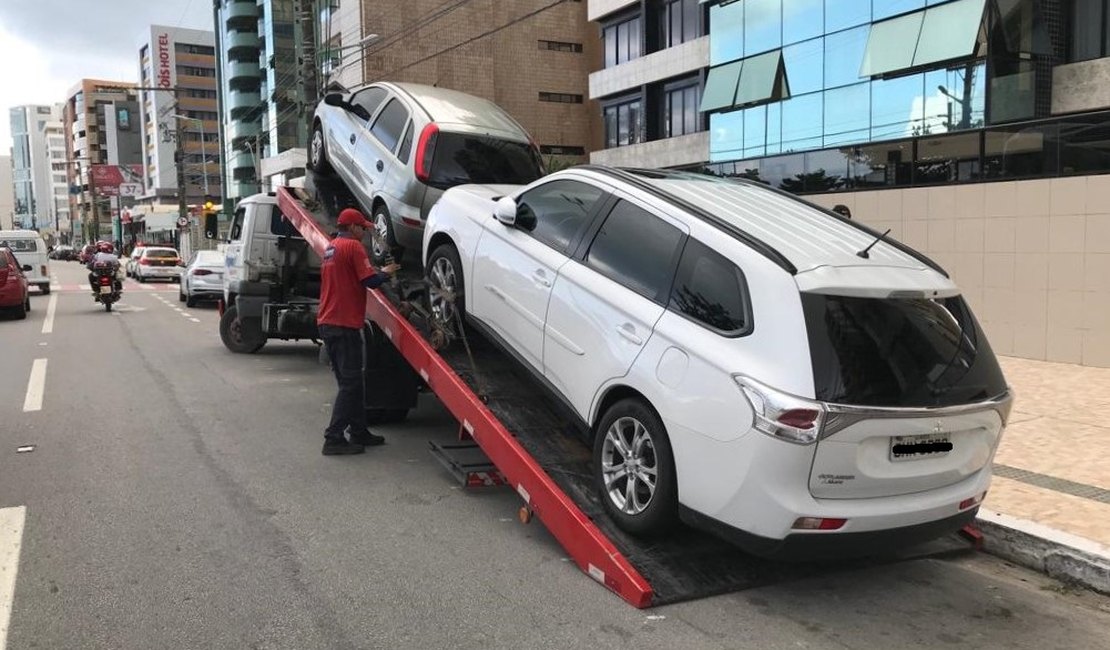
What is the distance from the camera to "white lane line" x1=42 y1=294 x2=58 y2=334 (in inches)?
645

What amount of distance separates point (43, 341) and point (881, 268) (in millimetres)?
14769

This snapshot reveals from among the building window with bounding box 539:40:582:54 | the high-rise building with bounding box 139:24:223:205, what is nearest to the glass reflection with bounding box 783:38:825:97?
the building window with bounding box 539:40:582:54

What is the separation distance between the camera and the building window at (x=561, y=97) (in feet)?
169

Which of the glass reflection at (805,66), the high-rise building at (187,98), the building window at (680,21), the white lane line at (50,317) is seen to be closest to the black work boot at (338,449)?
the white lane line at (50,317)

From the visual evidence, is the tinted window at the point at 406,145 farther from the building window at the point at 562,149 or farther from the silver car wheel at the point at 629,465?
the building window at the point at 562,149

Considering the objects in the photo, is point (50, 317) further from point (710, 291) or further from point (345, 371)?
point (710, 291)

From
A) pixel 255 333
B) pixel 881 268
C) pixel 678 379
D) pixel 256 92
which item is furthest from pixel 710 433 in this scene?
pixel 256 92

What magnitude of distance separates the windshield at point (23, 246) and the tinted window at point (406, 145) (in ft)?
75.7

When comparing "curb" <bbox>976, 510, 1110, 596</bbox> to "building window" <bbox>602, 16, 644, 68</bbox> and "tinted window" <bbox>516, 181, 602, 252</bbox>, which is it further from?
"building window" <bbox>602, 16, 644, 68</bbox>

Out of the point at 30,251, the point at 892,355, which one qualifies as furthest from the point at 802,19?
the point at 30,251

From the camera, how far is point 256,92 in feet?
262

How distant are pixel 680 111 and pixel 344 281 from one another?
963 inches

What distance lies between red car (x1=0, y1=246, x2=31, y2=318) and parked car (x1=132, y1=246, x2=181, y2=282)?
52.5 ft

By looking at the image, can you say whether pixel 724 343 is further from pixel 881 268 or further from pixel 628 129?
pixel 628 129
